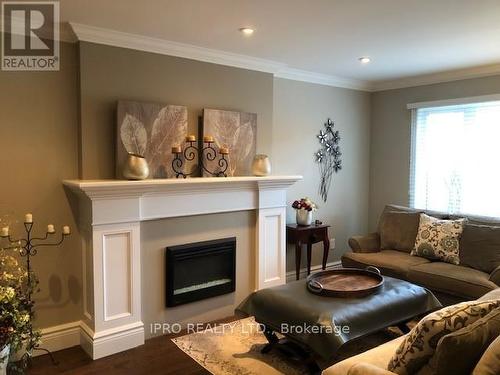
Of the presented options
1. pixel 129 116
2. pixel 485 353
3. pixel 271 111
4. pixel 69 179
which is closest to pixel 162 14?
pixel 129 116

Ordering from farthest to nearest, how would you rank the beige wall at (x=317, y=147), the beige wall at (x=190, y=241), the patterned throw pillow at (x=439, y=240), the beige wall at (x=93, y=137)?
the beige wall at (x=317, y=147) < the patterned throw pillow at (x=439, y=240) < the beige wall at (x=190, y=241) < the beige wall at (x=93, y=137)

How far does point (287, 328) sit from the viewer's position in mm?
2584

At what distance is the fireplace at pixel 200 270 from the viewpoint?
3422 mm

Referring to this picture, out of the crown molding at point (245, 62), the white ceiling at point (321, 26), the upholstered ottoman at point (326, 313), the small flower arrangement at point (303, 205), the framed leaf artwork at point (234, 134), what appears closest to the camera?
the upholstered ottoman at point (326, 313)

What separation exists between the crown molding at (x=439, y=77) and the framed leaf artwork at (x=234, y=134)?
216 centimetres

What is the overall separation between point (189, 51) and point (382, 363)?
2.82 m

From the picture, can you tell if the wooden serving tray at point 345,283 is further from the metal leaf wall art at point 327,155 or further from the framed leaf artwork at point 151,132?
the metal leaf wall art at point 327,155

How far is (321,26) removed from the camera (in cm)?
301

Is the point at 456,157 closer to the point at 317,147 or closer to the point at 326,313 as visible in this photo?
the point at 317,147

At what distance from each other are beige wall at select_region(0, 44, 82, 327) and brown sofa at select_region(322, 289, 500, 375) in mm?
2213

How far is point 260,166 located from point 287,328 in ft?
5.60

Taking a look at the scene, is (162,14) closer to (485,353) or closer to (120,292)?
(120,292)

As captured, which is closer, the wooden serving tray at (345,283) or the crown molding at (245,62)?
the wooden serving tray at (345,283)

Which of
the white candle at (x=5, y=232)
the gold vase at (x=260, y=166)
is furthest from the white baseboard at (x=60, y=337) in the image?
the gold vase at (x=260, y=166)
